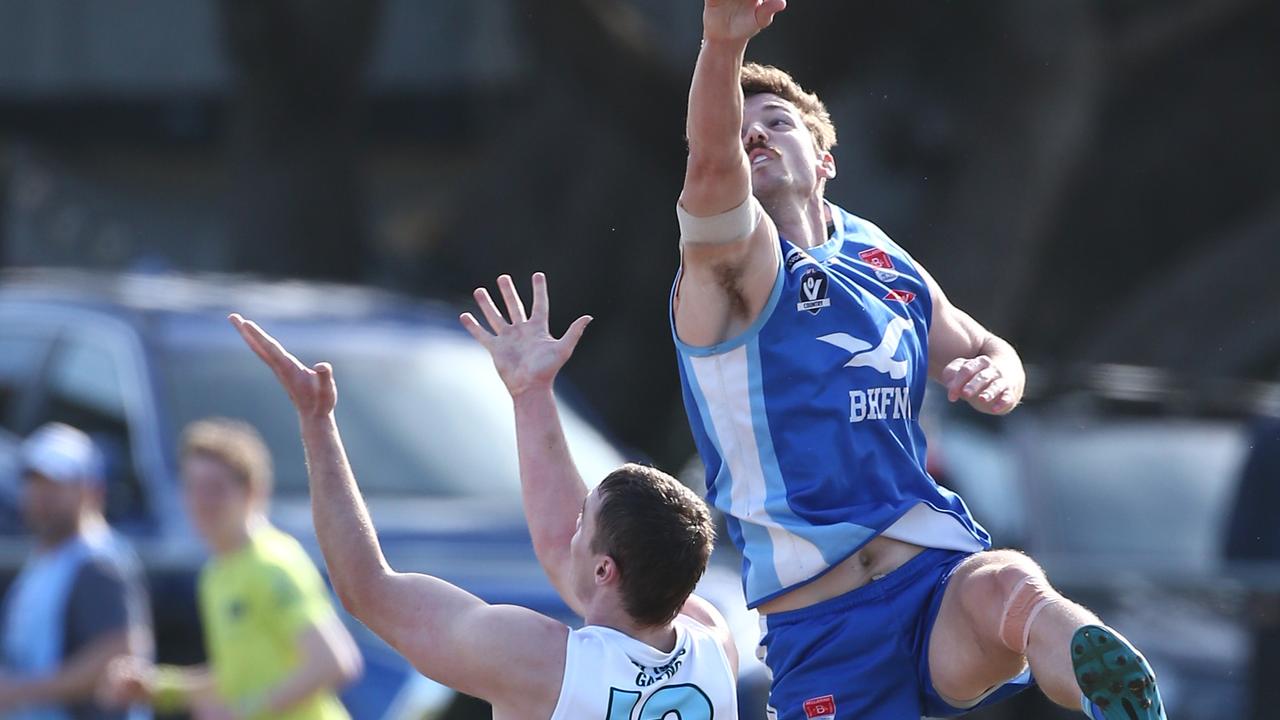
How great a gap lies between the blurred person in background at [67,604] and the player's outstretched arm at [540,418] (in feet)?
11.7

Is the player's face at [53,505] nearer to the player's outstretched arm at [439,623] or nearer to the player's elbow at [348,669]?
the player's elbow at [348,669]

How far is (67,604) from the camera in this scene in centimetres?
812

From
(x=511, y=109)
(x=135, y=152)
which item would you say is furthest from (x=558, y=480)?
(x=135, y=152)

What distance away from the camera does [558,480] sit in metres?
4.95

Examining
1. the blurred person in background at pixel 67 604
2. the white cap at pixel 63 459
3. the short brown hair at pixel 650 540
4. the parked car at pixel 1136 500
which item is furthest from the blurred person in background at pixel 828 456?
the parked car at pixel 1136 500

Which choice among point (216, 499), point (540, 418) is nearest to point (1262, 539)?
point (216, 499)

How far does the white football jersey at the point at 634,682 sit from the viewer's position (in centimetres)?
441

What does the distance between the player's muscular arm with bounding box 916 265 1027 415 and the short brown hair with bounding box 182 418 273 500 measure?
356 cm

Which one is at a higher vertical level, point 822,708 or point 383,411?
point 822,708

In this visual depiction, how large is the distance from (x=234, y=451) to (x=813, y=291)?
12.4 ft

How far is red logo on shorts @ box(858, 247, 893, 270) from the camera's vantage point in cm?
474

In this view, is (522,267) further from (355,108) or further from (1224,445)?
(1224,445)

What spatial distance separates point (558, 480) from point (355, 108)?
10.8 metres

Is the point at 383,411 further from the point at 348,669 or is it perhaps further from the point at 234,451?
the point at 348,669
